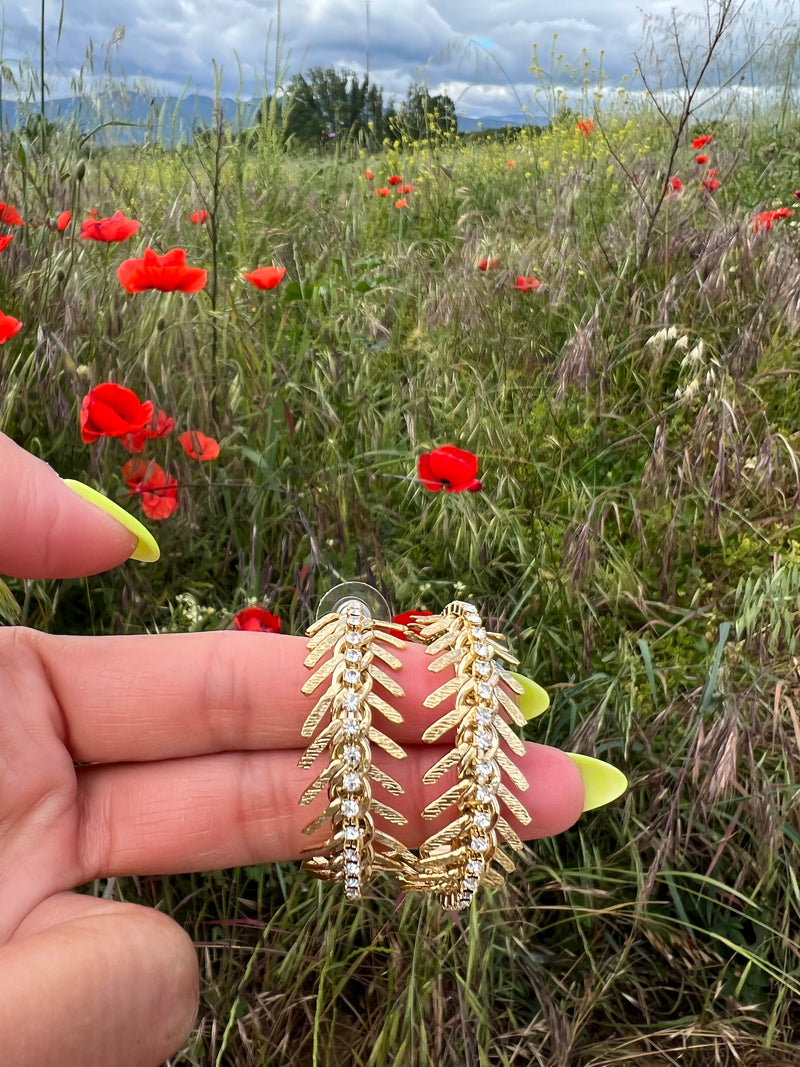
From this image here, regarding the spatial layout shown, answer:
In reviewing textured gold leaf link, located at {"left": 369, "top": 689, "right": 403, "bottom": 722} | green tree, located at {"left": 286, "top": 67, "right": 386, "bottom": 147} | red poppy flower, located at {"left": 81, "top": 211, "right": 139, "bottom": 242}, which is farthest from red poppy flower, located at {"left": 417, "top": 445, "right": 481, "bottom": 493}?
green tree, located at {"left": 286, "top": 67, "right": 386, "bottom": 147}

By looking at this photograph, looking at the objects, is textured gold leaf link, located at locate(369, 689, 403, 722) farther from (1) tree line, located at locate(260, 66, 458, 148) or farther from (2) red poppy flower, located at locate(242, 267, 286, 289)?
(1) tree line, located at locate(260, 66, 458, 148)

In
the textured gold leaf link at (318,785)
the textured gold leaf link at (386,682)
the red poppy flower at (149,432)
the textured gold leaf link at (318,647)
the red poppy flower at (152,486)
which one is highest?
the red poppy flower at (149,432)

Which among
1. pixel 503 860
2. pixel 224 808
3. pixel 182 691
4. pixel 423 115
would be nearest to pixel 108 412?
pixel 182 691

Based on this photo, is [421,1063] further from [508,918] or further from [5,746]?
[5,746]

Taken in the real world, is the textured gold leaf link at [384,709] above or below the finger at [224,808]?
above

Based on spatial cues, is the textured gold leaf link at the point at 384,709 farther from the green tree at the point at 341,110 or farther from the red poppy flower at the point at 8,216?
the green tree at the point at 341,110

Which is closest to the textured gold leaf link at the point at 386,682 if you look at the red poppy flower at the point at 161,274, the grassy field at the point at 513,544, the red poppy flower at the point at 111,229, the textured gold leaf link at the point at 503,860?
the textured gold leaf link at the point at 503,860

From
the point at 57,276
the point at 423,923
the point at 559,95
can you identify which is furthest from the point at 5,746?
the point at 559,95
